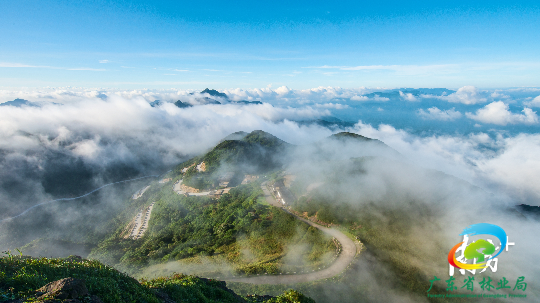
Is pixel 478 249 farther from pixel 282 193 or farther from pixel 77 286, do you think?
pixel 282 193

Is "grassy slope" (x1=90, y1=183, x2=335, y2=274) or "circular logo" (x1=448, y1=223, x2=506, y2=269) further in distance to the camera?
"grassy slope" (x1=90, y1=183, x2=335, y2=274)

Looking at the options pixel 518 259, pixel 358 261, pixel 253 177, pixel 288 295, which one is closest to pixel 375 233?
pixel 358 261

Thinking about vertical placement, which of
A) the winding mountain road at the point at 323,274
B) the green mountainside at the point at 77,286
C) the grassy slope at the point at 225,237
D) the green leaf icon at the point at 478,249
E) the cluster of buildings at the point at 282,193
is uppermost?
the green mountainside at the point at 77,286

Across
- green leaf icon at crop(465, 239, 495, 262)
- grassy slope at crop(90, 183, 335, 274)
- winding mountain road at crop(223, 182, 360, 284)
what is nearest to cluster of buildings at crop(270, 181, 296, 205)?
grassy slope at crop(90, 183, 335, 274)

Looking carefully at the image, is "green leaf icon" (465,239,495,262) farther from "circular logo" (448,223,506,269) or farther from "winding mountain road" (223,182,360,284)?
"winding mountain road" (223,182,360,284)

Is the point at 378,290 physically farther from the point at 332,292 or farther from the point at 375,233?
the point at 375,233

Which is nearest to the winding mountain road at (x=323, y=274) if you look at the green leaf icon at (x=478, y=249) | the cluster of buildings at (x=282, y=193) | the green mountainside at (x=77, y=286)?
the green mountainside at (x=77, y=286)

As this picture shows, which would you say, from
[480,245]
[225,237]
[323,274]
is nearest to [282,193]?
[225,237]

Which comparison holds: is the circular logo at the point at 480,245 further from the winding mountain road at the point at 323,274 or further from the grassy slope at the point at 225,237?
the grassy slope at the point at 225,237
